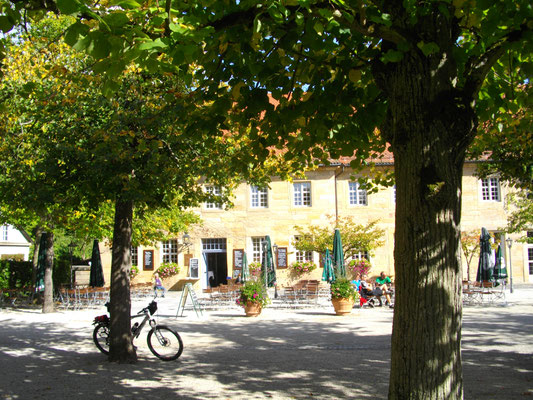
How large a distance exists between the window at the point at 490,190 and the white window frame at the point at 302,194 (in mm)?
10508

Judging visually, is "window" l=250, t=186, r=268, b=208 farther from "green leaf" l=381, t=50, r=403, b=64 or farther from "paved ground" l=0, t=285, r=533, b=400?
"green leaf" l=381, t=50, r=403, b=64

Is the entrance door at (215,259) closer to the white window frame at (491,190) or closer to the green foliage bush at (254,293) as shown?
the white window frame at (491,190)

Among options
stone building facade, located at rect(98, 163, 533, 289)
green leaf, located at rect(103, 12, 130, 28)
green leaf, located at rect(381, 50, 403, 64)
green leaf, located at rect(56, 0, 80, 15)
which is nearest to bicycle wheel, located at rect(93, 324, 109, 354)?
green leaf, located at rect(103, 12, 130, 28)

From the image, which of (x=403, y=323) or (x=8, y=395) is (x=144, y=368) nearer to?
(x=8, y=395)

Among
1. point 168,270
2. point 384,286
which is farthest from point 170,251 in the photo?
point 384,286

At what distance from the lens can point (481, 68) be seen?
12.9ft

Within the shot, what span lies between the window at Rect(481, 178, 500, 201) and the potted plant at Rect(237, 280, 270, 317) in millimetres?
20541

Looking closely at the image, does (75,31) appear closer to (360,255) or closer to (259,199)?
(360,255)

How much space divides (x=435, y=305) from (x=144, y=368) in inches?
253

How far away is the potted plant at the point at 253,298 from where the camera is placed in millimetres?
16266

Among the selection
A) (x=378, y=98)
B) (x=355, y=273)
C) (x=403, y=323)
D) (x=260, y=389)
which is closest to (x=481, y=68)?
(x=378, y=98)

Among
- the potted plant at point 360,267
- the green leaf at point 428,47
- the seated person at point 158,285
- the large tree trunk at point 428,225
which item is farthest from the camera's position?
the potted plant at point 360,267

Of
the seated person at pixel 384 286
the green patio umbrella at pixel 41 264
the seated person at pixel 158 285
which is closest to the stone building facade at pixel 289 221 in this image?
the seated person at pixel 158 285

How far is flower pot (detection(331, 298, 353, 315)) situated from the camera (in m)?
16.2
